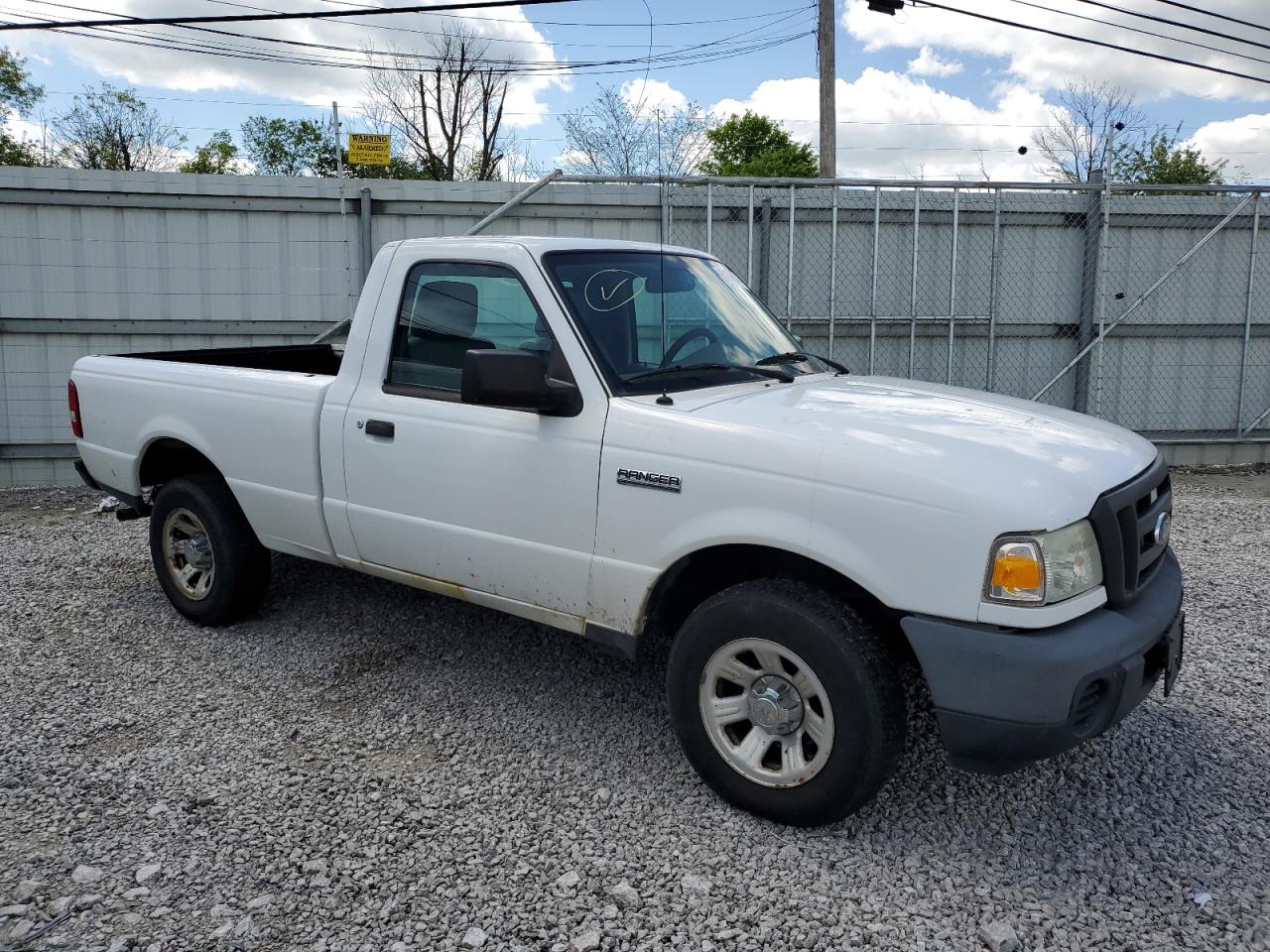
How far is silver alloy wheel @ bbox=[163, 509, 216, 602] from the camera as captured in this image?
17.2 feet

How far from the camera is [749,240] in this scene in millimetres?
9727

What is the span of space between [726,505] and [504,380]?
2.84ft

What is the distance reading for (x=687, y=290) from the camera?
14.2 ft

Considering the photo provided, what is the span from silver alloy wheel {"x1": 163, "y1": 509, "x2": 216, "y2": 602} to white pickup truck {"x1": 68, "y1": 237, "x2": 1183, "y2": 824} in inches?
19.6

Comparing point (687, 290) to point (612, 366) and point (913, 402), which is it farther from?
point (913, 402)

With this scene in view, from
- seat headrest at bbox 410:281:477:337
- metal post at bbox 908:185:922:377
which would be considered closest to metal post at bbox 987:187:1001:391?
metal post at bbox 908:185:922:377

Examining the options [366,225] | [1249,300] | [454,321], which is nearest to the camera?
[454,321]

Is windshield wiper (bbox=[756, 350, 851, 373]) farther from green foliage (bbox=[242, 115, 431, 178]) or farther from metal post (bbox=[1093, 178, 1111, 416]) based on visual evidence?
green foliage (bbox=[242, 115, 431, 178])

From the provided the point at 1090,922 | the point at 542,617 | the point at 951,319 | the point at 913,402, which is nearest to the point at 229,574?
the point at 542,617

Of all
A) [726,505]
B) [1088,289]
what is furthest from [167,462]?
[1088,289]

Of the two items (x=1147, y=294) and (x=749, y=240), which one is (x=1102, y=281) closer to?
(x=1147, y=294)

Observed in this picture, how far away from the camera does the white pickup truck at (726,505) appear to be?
2.88 metres

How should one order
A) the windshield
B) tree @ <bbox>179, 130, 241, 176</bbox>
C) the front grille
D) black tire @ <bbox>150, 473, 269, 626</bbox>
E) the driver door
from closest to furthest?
the front grille < the driver door < the windshield < black tire @ <bbox>150, 473, 269, 626</bbox> < tree @ <bbox>179, 130, 241, 176</bbox>

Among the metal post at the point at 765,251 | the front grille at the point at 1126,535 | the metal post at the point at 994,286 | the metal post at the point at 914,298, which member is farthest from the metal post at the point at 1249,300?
the front grille at the point at 1126,535
